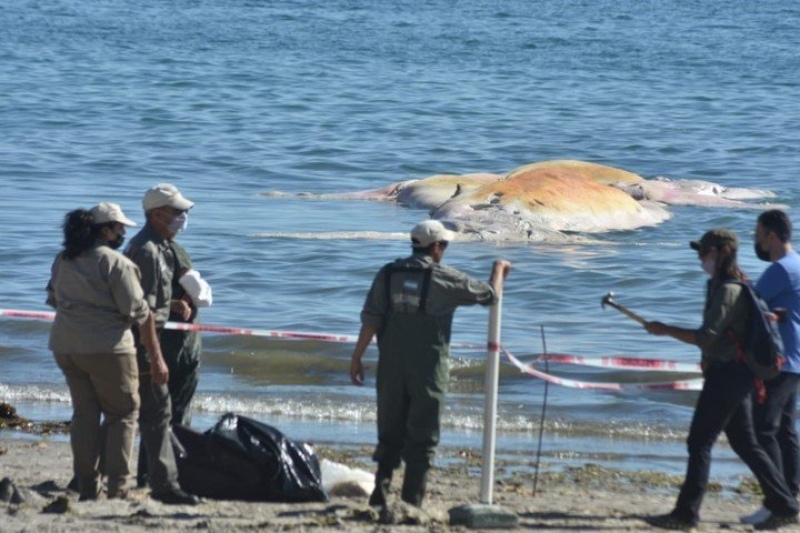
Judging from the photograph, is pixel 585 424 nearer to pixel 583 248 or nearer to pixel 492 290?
pixel 492 290

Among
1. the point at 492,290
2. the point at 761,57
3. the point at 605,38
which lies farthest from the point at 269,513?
the point at 605,38

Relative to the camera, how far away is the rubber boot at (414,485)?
6.94 m

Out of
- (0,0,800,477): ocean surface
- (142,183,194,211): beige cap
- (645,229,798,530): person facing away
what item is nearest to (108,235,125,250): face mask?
(142,183,194,211): beige cap

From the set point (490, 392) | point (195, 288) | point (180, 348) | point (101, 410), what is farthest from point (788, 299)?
point (101, 410)


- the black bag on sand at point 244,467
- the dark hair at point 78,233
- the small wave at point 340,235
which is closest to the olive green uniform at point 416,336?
the black bag on sand at point 244,467

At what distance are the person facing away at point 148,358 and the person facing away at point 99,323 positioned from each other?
5.7 inches

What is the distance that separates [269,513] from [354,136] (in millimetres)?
23701

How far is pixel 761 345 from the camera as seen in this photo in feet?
21.8

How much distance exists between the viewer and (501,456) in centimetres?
908

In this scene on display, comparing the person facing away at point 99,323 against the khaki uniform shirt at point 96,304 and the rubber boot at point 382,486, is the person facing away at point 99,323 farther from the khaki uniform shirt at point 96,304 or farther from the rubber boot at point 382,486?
the rubber boot at point 382,486

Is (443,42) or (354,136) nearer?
(354,136)

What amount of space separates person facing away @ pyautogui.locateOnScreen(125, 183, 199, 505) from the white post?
1384 mm

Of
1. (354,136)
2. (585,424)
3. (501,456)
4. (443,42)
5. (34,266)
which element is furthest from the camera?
(443,42)

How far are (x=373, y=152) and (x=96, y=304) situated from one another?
2193 cm
